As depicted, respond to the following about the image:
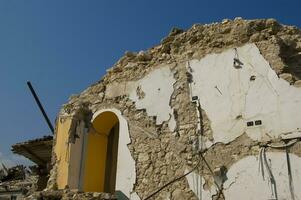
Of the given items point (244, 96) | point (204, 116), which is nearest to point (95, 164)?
point (204, 116)

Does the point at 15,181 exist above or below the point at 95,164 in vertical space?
above

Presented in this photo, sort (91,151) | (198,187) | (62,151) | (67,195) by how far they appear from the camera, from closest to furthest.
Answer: (198,187) → (67,195) → (62,151) → (91,151)

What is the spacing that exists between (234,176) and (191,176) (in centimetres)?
78

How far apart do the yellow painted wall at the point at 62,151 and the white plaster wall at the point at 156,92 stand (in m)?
1.30

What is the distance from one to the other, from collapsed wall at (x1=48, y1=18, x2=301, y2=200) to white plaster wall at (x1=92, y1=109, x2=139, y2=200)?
0.06ft

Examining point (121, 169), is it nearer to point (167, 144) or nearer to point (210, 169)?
point (167, 144)

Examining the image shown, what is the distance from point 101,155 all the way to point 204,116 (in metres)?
2.87

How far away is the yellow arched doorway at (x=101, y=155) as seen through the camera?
7875 mm

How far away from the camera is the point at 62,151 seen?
299 inches

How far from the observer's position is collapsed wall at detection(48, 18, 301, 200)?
225 inches

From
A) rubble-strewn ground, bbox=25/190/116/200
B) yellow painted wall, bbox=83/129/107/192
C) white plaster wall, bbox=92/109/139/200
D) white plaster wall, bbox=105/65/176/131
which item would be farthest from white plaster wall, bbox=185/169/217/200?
yellow painted wall, bbox=83/129/107/192

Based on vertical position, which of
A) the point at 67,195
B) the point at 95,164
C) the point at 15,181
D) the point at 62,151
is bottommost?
the point at 67,195

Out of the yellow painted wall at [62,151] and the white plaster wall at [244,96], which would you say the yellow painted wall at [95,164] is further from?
the white plaster wall at [244,96]

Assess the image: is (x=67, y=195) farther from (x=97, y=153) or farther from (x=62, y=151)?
(x=97, y=153)
